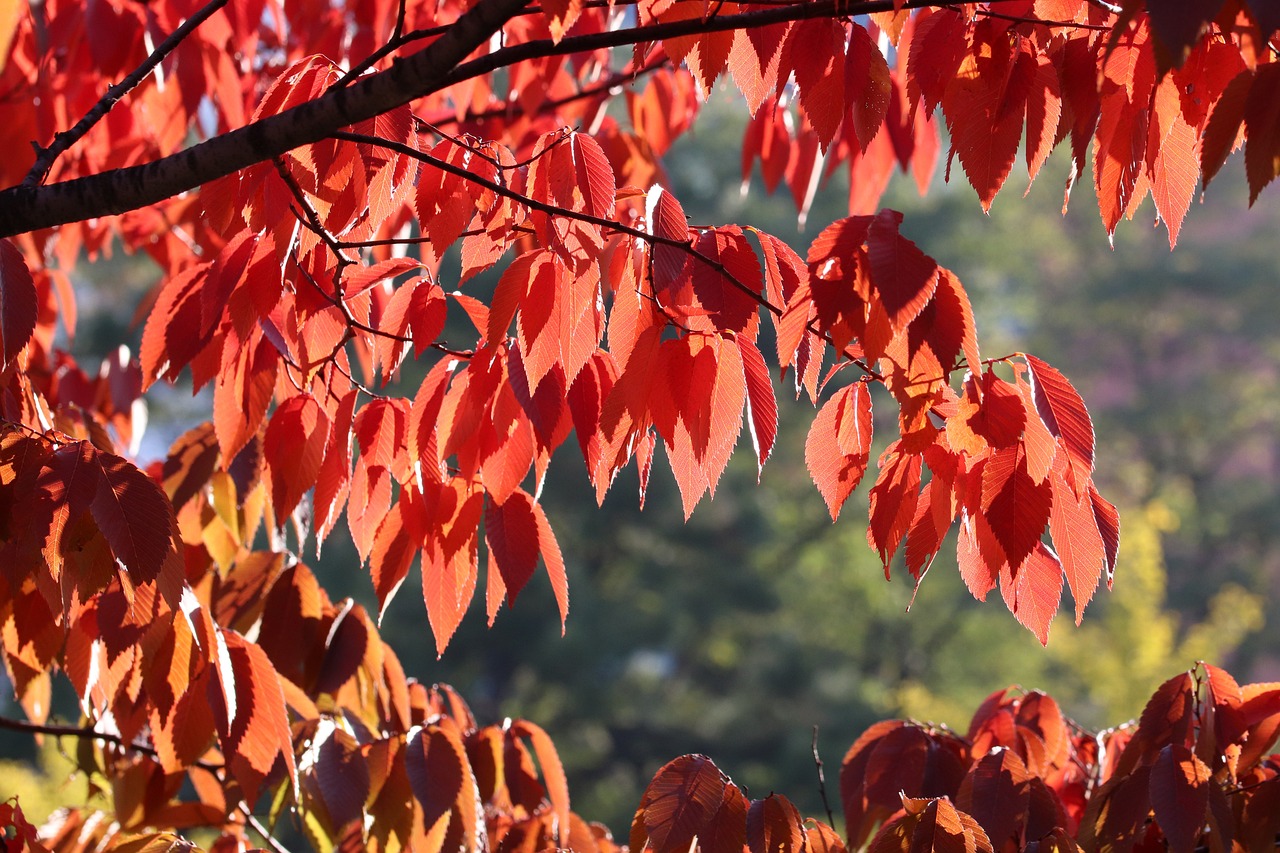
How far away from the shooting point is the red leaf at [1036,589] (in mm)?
798

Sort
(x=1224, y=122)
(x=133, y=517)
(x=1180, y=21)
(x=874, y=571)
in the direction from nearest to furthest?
(x=1180, y=21), (x=1224, y=122), (x=133, y=517), (x=874, y=571)

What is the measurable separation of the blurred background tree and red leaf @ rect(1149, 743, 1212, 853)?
6.37 metres

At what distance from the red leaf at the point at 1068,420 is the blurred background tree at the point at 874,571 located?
259 inches

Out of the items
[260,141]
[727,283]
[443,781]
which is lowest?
[443,781]

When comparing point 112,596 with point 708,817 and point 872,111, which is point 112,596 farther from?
point 872,111

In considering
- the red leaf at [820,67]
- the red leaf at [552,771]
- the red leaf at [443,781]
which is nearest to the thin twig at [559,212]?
the red leaf at [820,67]

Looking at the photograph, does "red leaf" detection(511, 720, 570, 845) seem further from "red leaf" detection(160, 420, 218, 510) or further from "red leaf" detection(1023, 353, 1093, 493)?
"red leaf" detection(1023, 353, 1093, 493)

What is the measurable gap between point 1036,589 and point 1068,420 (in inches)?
6.3

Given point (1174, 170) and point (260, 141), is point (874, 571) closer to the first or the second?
point (1174, 170)

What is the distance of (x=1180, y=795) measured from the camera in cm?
81

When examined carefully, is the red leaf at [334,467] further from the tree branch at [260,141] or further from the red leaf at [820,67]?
the red leaf at [820,67]

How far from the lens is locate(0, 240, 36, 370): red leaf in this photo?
71 cm

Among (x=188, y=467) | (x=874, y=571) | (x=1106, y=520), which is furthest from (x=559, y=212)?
(x=874, y=571)

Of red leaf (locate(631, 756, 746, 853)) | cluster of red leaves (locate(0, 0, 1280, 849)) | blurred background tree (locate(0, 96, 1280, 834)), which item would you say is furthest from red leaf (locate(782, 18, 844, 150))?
blurred background tree (locate(0, 96, 1280, 834))
